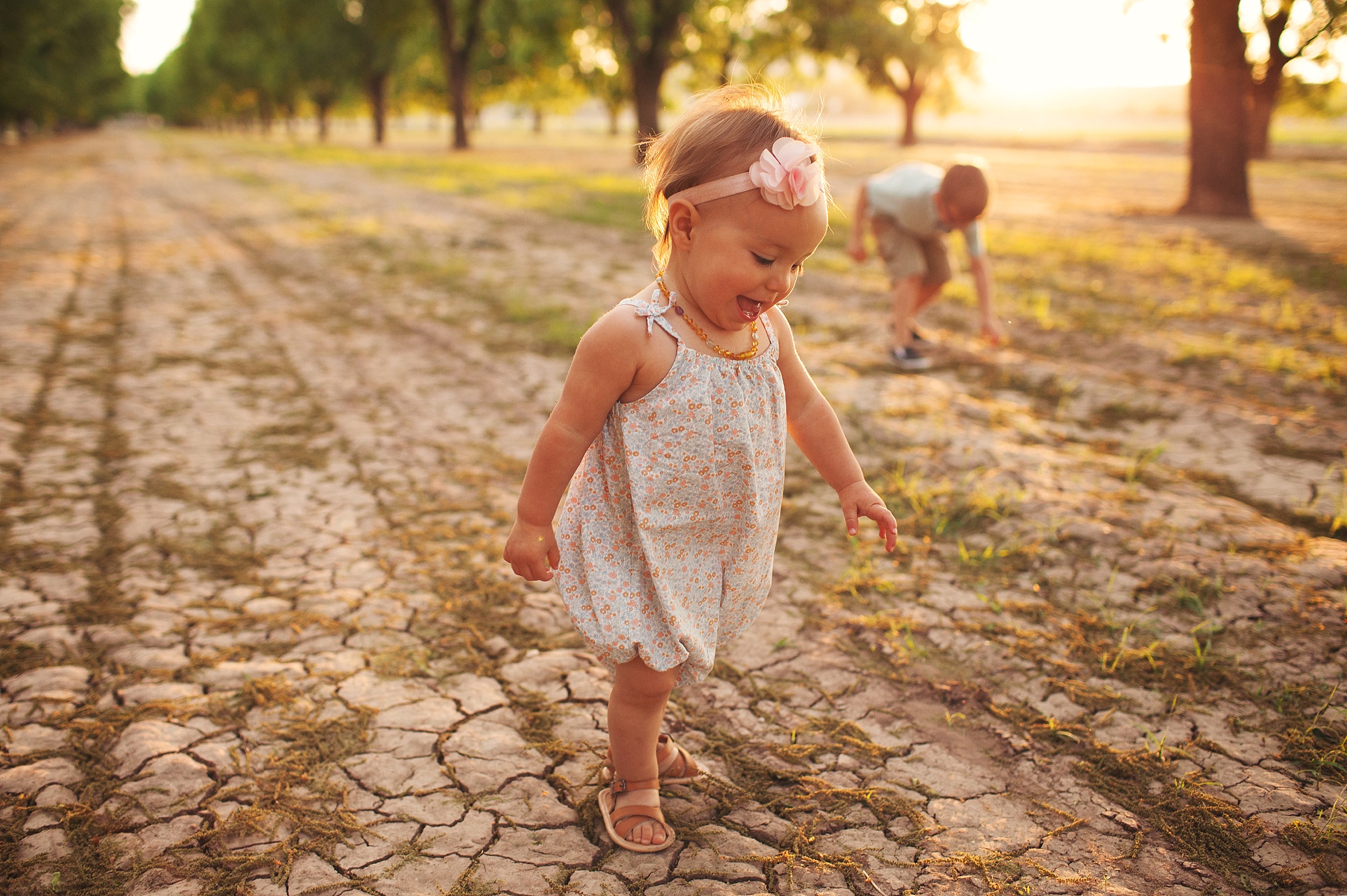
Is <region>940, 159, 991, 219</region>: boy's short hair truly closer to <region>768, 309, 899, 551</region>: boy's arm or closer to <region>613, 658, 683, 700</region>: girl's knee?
<region>768, 309, 899, 551</region>: boy's arm

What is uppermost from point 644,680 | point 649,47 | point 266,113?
point 266,113

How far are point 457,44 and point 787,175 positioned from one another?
30.2 metres

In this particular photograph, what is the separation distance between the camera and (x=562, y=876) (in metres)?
1.72

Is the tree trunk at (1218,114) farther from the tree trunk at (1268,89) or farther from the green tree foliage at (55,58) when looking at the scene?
the green tree foliage at (55,58)

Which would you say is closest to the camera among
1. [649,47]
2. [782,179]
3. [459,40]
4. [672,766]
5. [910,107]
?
[782,179]

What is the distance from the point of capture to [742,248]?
1536 millimetres

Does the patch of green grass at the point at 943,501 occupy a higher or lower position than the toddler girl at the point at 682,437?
lower

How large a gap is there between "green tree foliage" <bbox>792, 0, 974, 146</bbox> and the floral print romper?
1463cm

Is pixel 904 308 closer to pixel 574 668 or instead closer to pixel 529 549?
pixel 574 668

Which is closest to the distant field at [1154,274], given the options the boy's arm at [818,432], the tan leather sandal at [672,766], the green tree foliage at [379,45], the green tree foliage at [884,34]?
the boy's arm at [818,432]

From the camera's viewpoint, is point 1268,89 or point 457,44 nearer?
point 1268,89

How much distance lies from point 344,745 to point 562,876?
70cm

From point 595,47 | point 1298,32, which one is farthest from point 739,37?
point 1298,32

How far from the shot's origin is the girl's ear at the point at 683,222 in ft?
5.11
